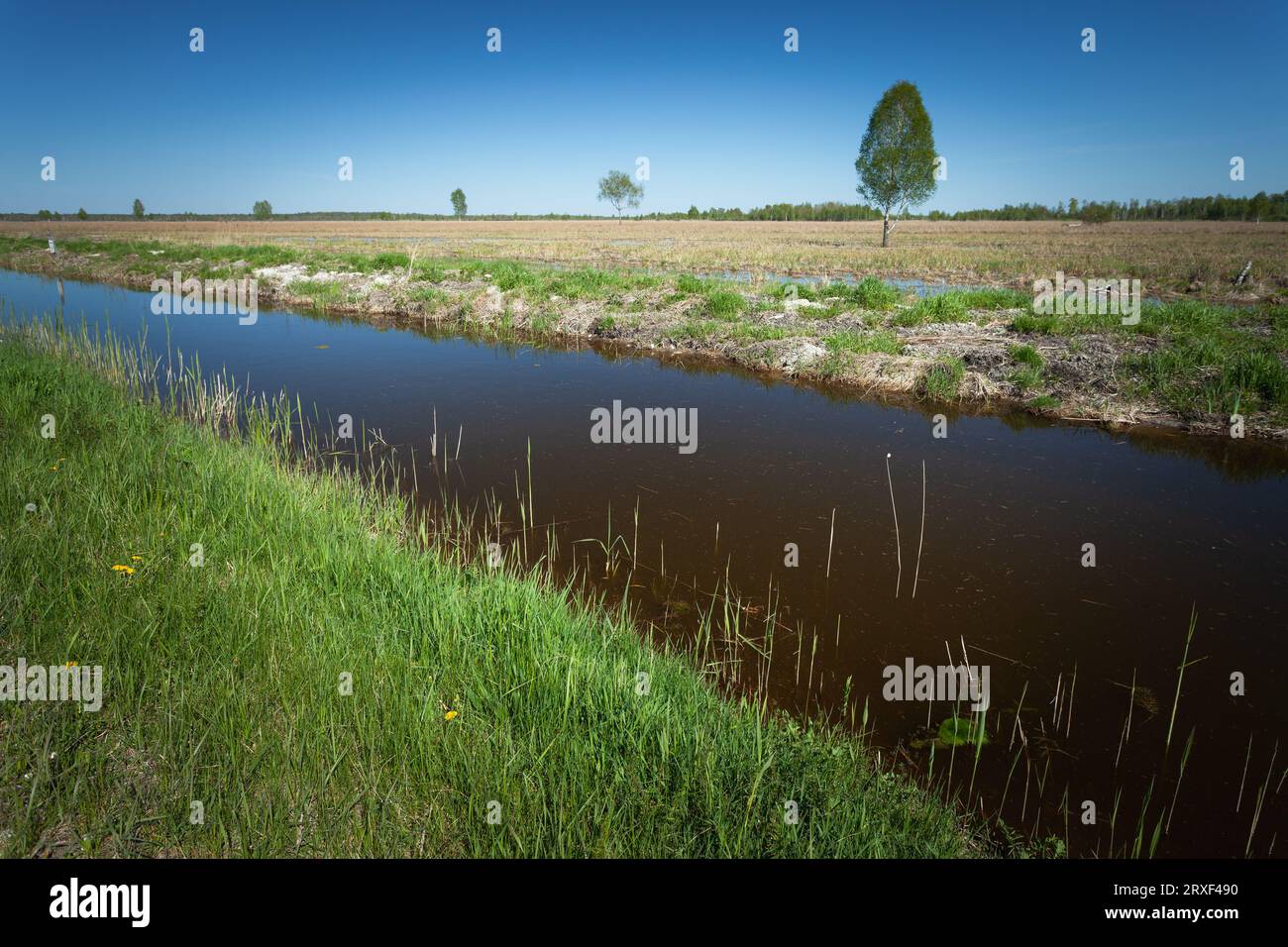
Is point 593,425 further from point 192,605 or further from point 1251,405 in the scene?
point 1251,405

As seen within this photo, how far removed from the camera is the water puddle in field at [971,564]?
11.7 feet

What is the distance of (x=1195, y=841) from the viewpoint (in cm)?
308

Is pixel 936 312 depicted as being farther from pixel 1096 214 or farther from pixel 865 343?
pixel 1096 214

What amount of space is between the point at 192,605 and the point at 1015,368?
12105mm

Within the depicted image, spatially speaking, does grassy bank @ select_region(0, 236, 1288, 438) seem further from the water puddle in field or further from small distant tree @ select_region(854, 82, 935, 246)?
small distant tree @ select_region(854, 82, 935, 246)

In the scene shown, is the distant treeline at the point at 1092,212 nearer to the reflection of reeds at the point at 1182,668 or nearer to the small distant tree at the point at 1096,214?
the small distant tree at the point at 1096,214

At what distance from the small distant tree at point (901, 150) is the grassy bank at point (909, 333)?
29023 millimetres

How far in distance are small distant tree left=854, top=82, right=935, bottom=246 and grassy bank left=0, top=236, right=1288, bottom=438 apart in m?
29.0

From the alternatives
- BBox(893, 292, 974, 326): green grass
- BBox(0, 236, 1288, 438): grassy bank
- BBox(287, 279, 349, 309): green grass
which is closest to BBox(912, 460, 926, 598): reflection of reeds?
BBox(0, 236, 1288, 438): grassy bank

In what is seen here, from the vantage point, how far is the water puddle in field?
3553 millimetres

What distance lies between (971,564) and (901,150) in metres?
43.3

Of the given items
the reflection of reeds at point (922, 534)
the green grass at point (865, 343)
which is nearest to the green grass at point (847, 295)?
the green grass at point (865, 343)

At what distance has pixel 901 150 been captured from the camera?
40.8 m

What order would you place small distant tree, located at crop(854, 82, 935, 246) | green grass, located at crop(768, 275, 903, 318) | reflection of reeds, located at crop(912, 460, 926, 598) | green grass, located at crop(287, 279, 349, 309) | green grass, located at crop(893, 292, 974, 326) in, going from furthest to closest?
small distant tree, located at crop(854, 82, 935, 246) < green grass, located at crop(287, 279, 349, 309) < green grass, located at crop(768, 275, 903, 318) < green grass, located at crop(893, 292, 974, 326) < reflection of reeds, located at crop(912, 460, 926, 598)
